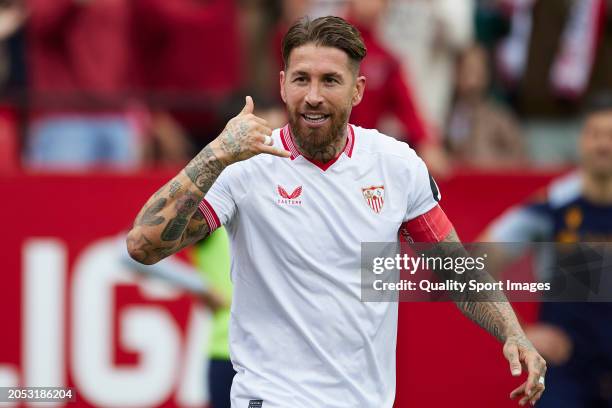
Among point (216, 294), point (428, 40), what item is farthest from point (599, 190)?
point (428, 40)

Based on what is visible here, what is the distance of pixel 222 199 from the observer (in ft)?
16.7

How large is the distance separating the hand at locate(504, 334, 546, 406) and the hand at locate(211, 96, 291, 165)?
3.85 feet

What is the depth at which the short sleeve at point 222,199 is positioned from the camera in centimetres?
503

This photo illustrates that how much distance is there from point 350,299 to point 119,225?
4.52 m

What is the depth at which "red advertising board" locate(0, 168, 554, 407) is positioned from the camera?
924 cm

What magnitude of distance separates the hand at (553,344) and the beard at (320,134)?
320cm

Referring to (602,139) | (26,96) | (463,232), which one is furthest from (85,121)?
(602,139)

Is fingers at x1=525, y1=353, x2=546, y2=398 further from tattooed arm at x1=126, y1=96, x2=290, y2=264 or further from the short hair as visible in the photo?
the short hair

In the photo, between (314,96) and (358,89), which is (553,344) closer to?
(358,89)

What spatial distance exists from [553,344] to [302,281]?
10.7 ft

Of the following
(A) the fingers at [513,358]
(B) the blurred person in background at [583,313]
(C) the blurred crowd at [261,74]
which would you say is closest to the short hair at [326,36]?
(A) the fingers at [513,358]

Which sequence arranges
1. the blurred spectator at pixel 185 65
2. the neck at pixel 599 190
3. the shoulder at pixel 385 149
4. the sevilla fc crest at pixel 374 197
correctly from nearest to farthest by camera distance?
the sevilla fc crest at pixel 374 197 → the shoulder at pixel 385 149 → the neck at pixel 599 190 → the blurred spectator at pixel 185 65

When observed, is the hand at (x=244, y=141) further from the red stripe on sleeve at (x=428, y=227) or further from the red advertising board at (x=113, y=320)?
the red advertising board at (x=113, y=320)

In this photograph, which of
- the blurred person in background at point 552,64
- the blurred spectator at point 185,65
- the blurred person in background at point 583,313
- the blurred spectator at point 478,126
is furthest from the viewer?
the blurred person in background at point 552,64
